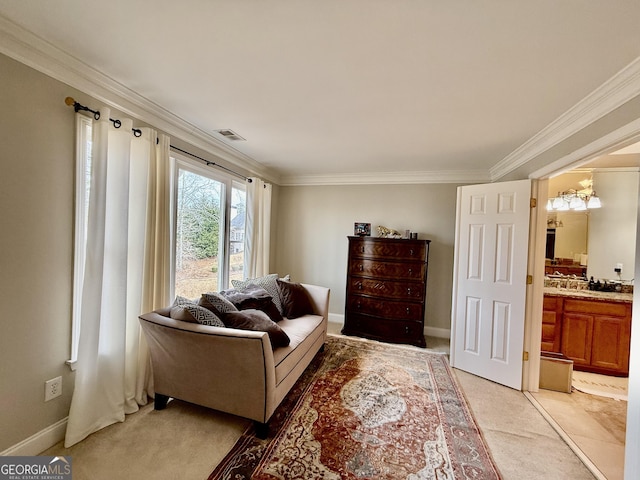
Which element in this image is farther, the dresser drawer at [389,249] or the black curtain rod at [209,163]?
the dresser drawer at [389,249]

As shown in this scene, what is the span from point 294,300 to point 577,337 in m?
3.25

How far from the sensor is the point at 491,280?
2.80 m

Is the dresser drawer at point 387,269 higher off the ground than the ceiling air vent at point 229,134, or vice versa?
the ceiling air vent at point 229,134

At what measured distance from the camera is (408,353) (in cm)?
322

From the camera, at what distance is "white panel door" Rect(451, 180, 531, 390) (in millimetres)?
2617

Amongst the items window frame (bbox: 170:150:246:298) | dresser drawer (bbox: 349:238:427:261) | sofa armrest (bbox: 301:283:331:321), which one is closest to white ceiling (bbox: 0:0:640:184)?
window frame (bbox: 170:150:246:298)

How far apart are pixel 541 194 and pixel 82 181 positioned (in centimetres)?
381

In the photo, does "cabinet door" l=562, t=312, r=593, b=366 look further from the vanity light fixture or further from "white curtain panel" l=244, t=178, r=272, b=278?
"white curtain panel" l=244, t=178, r=272, b=278

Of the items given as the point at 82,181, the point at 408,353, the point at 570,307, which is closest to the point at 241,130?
the point at 82,181

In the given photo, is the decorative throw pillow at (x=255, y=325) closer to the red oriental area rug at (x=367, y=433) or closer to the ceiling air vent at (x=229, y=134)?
the red oriental area rug at (x=367, y=433)

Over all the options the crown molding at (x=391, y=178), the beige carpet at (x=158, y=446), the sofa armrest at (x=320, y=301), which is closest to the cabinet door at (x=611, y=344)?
the crown molding at (x=391, y=178)

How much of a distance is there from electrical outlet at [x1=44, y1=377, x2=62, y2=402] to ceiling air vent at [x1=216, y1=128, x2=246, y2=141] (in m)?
2.33

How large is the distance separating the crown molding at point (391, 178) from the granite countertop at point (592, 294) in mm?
1624

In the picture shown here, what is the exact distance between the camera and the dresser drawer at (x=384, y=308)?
A: 347 cm
